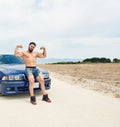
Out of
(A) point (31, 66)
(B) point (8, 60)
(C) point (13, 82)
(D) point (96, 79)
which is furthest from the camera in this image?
(D) point (96, 79)

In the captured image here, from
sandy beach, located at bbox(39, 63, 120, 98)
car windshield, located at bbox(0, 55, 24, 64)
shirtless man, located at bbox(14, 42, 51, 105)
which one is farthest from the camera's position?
sandy beach, located at bbox(39, 63, 120, 98)

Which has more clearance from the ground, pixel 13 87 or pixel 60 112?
pixel 13 87

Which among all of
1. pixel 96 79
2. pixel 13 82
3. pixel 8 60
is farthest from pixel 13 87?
pixel 96 79

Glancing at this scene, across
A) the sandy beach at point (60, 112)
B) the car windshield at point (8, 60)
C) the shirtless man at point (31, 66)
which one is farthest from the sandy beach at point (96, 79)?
the car windshield at point (8, 60)

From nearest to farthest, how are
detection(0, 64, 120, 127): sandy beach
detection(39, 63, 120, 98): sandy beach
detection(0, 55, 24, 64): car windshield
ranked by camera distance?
1. detection(0, 64, 120, 127): sandy beach
2. detection(0, 55, 24, 64): car windshield
3. detection(39, 63, 120, 98): sandy beach

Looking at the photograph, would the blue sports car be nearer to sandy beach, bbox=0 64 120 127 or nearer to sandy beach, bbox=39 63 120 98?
sandy beach, bbox=0 64 120 127

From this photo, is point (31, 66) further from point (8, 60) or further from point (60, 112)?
point (60, 112)

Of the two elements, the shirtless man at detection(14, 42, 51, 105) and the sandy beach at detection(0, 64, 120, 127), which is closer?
the sandy beach at detection(0, 64, 120, 127)

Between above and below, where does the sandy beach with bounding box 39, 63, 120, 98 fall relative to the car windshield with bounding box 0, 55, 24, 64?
below

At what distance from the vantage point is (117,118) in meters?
5.18

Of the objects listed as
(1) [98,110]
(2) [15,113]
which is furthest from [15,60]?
(1) [98,110]

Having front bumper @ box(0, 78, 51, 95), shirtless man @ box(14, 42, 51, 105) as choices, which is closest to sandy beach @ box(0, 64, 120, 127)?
front bumper @ box(0, 78, 51, 95)

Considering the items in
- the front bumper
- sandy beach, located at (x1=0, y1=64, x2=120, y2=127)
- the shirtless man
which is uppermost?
the shirtless man

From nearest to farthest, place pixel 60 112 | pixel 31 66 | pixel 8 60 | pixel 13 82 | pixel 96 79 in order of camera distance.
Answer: pixel 60 112 < pixel 13 82 < pixel 31 66 < pixel 8 60 < pixel 96 79
